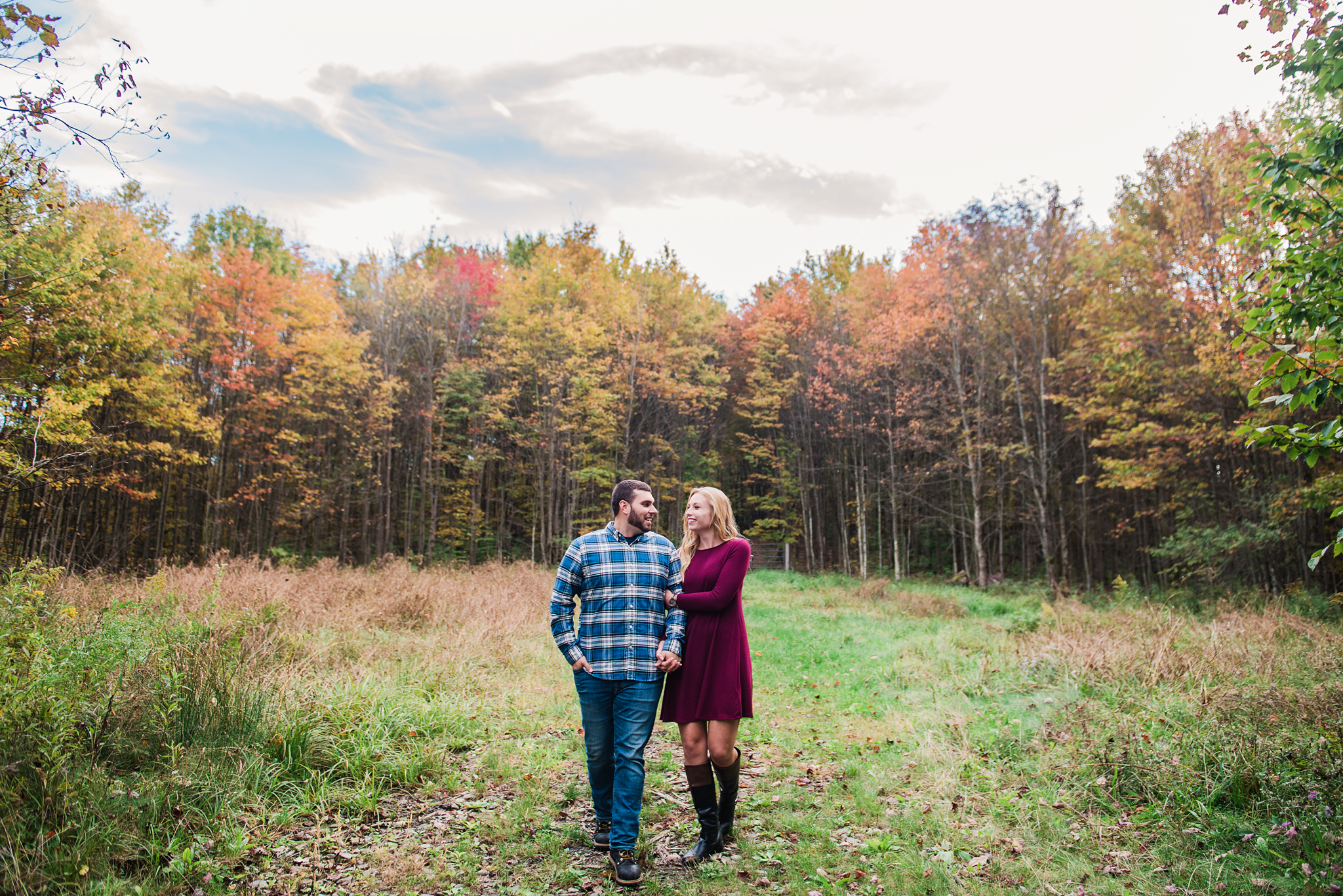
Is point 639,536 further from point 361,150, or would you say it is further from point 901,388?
point 901,388

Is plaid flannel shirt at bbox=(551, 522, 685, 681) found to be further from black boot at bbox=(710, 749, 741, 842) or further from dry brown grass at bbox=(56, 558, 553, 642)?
dry brown grass at bbox=(56, 558, 553, 642)

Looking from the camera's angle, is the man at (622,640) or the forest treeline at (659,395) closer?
the man at (622,640)

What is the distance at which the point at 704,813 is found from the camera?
3582 mm

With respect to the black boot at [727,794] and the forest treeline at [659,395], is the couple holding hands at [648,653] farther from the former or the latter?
the forest treeline at [659,395]

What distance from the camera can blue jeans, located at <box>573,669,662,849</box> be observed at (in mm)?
3418

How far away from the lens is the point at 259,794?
13.2 ft

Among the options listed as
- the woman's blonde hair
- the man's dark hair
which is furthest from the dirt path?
the man's dark hair

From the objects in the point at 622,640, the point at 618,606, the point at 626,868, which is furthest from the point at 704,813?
the point at 618,606

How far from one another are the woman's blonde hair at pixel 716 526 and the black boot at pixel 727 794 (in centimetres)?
110

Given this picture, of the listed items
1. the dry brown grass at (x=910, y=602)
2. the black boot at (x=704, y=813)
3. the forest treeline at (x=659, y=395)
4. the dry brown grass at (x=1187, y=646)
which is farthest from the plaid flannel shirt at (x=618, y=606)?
the dry brown grass at (x=910, y=602)

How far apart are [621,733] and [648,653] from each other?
45 centimetres

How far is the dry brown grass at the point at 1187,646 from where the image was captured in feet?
20.0

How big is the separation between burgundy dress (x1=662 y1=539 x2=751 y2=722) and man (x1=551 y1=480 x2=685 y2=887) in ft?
0.29

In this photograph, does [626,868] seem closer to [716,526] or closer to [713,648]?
[713,648]
